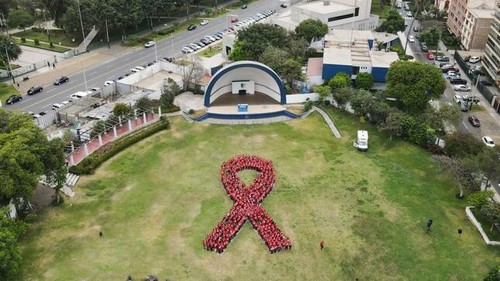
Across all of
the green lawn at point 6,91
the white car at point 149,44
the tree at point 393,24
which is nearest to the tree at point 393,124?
the tree at point 393,24

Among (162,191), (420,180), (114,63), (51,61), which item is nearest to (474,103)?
(420,180)

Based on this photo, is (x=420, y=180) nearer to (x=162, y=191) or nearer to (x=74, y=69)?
(x=162, y=191)

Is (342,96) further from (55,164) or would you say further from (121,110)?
(55,164)

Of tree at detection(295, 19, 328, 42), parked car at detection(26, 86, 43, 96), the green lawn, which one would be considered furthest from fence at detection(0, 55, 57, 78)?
tree at detection(295, 19, 328, 42)

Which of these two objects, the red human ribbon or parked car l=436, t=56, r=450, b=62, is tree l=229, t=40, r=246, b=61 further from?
parked car l=436, t=56, r=450, b=62

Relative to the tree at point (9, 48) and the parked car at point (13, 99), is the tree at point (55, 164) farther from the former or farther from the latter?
the tree at point (9, 48)

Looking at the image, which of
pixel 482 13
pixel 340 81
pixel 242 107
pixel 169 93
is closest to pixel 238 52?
pixel 242 107
